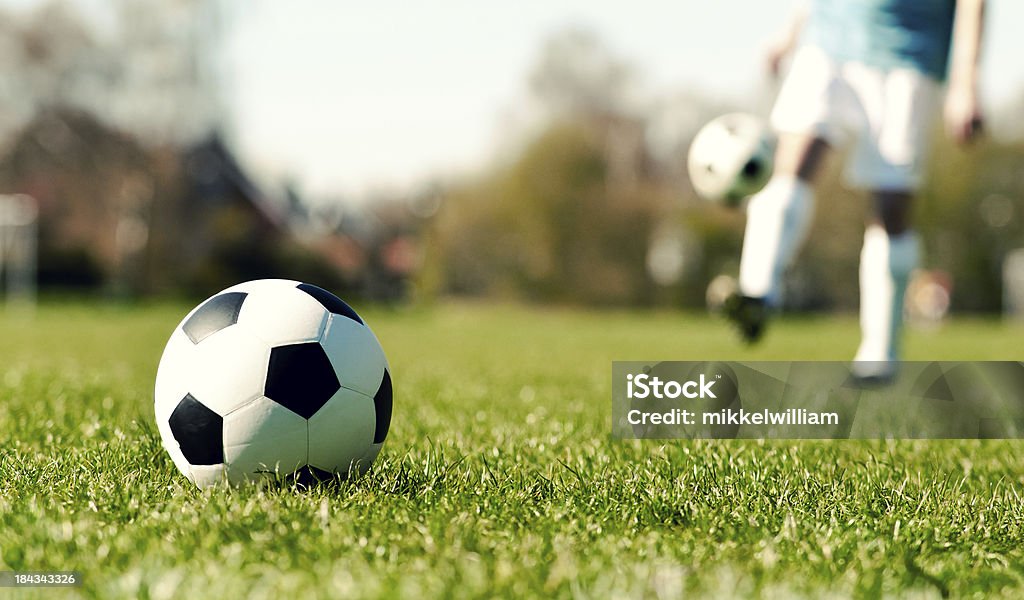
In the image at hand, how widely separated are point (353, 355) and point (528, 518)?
729 mm

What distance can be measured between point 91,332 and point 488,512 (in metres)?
12.0

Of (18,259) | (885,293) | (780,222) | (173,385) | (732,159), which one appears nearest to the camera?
(173,385)

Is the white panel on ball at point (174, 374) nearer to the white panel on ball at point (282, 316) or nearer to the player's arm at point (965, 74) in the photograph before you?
the white panel on ball at point (282, 316)

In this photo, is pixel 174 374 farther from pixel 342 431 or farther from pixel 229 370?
pixel 342 431

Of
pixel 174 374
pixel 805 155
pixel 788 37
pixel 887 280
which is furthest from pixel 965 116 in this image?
pixel 174 374

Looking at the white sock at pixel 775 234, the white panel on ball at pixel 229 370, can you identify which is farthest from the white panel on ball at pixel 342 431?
the white sock at pixel 775 234

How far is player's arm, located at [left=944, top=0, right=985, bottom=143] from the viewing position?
488 centimetres

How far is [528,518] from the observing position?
2.30 meters

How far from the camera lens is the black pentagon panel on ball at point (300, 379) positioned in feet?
8.18

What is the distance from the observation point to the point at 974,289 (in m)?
32.1

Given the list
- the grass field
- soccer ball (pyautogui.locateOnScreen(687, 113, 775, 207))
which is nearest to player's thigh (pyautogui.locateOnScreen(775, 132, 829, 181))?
soccer ball (pyautogui.locateOnScreen(687, 113, 775, 207))

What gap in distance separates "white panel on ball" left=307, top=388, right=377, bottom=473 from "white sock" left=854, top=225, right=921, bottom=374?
362 cm

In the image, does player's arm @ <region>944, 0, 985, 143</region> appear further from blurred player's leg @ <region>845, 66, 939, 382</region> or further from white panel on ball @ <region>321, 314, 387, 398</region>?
white panel on ball @ <region>321, 314, 387, 398</region>

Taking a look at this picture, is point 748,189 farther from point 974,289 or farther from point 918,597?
point 974,289
